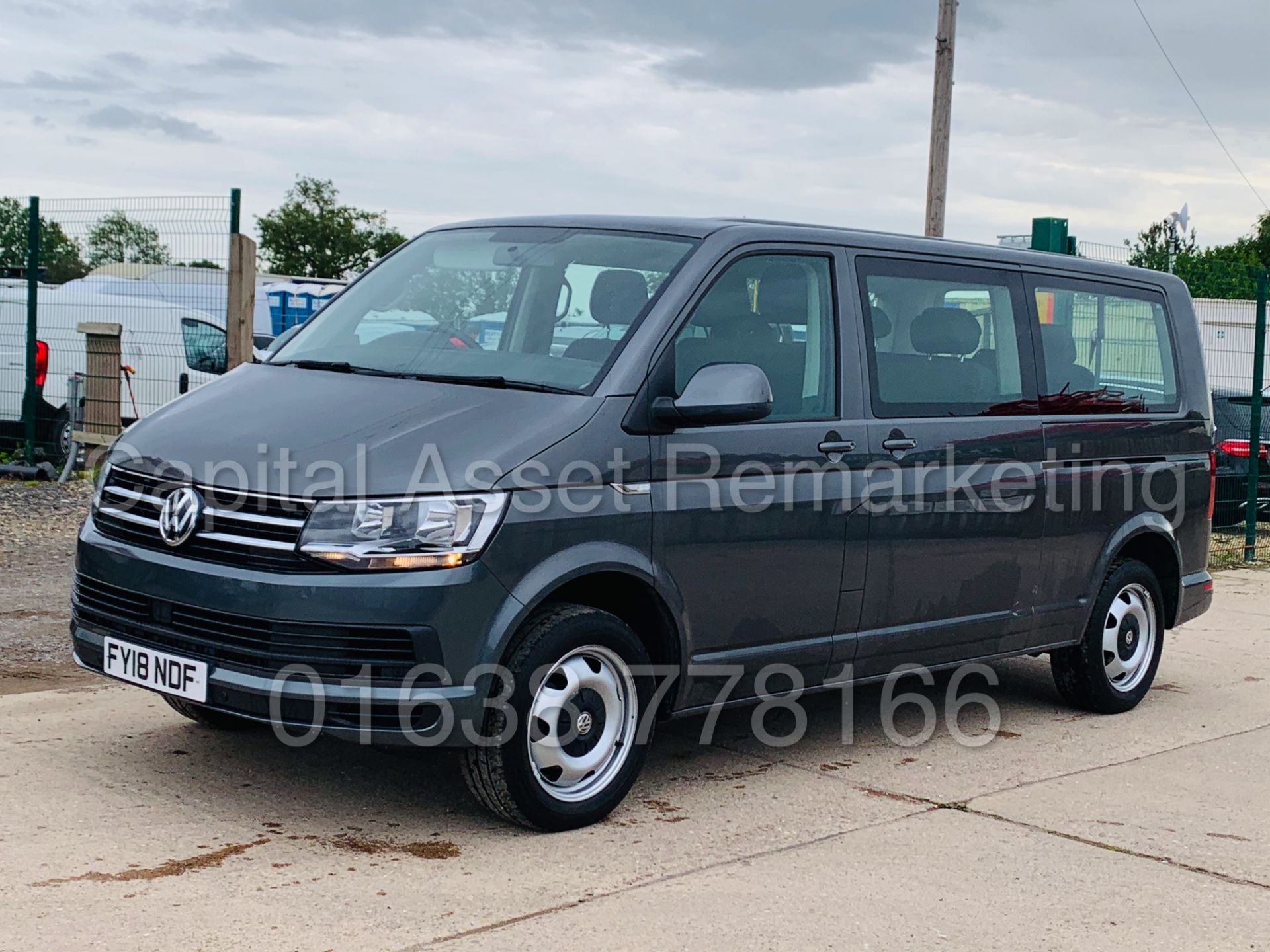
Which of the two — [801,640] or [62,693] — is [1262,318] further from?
[62,693]

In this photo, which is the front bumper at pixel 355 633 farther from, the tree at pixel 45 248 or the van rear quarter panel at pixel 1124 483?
the tree at pixel 45 248

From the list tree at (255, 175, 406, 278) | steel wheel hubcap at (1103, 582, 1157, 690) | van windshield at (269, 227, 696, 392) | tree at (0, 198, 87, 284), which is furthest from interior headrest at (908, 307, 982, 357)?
tree at (255, 175, 406, 278)

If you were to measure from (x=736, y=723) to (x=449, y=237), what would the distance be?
2.32 meters

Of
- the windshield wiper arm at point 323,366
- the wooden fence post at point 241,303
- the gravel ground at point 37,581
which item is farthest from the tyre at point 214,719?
the wooden fence post at point 241,303

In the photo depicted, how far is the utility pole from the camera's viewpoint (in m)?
15.9

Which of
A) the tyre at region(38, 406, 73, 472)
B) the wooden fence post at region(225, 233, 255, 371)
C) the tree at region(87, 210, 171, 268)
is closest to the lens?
the wooden fence post at region(225, 233, 255, 371)

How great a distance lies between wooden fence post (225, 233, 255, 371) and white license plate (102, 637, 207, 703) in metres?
5.58

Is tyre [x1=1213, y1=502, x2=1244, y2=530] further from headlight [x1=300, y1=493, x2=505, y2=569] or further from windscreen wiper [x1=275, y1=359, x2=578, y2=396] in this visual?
headlight [x1=300, y1=493, x2=505, y2=569]

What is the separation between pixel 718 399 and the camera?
507 centimetres

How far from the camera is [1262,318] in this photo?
520 inches

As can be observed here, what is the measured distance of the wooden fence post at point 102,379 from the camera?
13.3 m

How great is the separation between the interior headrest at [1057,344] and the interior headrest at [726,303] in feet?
5.75

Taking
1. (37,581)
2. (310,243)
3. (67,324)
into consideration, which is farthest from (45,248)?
(310,243)

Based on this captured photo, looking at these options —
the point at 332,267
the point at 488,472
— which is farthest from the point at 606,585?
the point at 332,267
